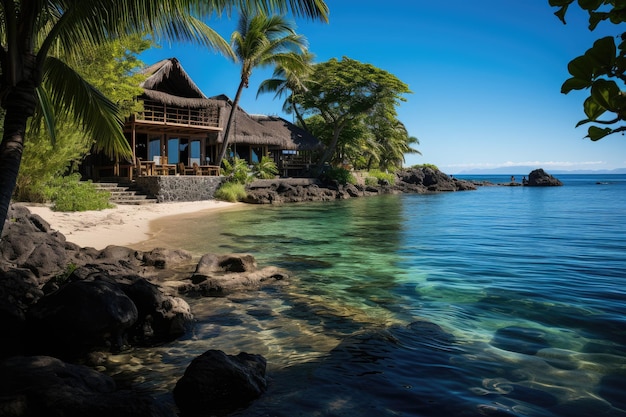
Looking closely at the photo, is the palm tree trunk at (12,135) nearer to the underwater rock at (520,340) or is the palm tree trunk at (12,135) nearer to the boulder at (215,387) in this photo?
the boulder at (215,387)

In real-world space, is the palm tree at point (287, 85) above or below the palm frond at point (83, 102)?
above

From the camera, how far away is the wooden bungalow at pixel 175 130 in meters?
21.6

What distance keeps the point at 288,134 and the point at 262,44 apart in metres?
9.44

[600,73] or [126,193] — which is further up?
[600,73]

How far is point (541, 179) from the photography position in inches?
2318

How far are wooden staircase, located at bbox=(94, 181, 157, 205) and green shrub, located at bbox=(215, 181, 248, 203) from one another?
4079 mm

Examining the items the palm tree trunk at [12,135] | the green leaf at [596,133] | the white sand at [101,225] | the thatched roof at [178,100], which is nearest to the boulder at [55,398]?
the palm tree trunk at [12,135]

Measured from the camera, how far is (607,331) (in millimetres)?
4953

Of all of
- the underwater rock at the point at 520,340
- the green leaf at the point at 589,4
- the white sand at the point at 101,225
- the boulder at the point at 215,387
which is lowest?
the underwater rock at the point at 520,340

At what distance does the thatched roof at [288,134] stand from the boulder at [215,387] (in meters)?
28.2

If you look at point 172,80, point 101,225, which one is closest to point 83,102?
point 101,225

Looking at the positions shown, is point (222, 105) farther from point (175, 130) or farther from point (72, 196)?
point (72, 196)

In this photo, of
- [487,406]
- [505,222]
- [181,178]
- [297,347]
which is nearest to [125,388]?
[297,347]

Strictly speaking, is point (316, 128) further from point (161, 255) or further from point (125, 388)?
point (125, 388)
